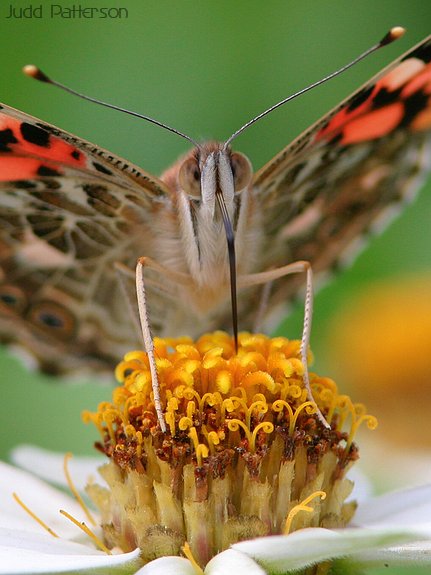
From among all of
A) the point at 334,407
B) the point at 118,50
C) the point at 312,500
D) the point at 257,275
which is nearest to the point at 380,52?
the point at 118,50

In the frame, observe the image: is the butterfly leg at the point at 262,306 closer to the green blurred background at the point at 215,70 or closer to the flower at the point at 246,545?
the flower at the point at 246,545

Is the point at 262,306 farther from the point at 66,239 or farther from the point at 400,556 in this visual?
the point at 400,556

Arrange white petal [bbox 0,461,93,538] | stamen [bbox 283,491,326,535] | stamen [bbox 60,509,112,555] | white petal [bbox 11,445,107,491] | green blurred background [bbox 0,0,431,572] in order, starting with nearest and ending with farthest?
1. stamen [bbox 283,491,326,535]
2. stamen [bbox 60,509,112,555]
3. white petal [bbox 0,461,93,538]
4. white petal [bbox 11,445,107,491]
5. green blurred background [bbox 0,0,431,572]

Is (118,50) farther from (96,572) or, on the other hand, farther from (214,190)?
(96,572)

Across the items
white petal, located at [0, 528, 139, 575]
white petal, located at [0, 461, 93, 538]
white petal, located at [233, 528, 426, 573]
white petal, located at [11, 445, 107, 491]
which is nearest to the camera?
white petal, located at [233, 528, 426, 573]

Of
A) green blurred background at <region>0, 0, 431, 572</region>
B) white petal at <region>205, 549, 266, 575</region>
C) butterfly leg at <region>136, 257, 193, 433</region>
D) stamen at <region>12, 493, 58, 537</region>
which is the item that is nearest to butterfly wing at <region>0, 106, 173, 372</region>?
butterfly leg at <region>136, 257, 193, 433</region>

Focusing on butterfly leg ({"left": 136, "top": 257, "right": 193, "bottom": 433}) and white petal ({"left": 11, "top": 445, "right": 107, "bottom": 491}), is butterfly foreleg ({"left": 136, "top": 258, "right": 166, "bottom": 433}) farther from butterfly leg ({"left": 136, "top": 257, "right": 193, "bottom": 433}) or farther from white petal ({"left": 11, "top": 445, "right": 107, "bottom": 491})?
white petal ({"left": 11, "top": 445, "right": 107, "bottom": 491})

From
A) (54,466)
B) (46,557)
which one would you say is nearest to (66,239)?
(54,466)
